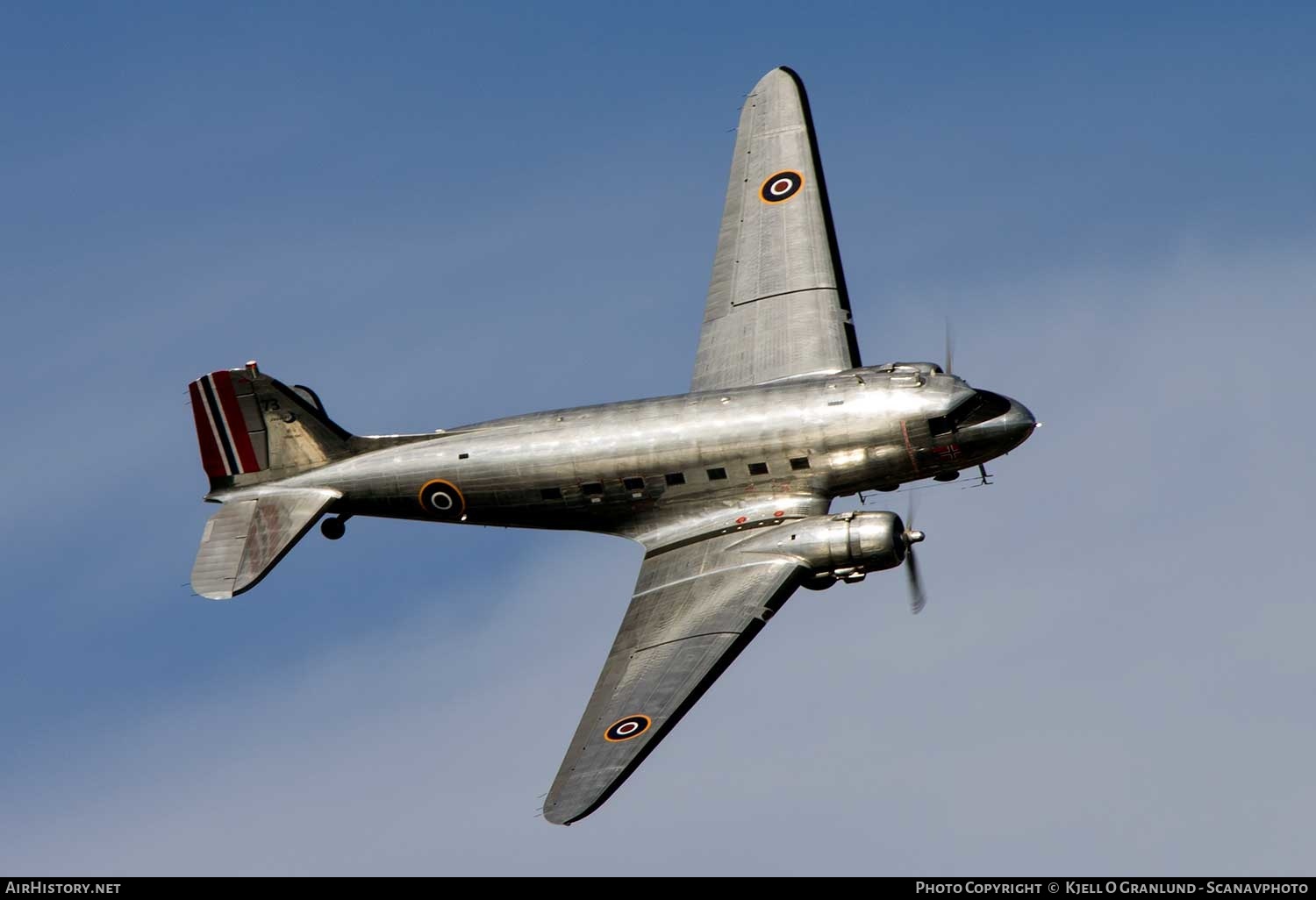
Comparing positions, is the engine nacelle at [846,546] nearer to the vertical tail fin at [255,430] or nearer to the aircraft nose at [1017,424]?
the aircraft nose at [1017,424]

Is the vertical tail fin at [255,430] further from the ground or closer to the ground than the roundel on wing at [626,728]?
further from the ground

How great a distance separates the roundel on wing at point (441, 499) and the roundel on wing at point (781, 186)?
14612 mm

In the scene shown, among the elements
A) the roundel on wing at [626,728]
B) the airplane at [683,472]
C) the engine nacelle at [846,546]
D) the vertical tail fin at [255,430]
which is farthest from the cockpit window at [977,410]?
the vertical tail fin at [255,430]

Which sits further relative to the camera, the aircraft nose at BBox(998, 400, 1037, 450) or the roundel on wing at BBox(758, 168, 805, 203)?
the roundel on wing at BBox(758, 168, 805, 203)

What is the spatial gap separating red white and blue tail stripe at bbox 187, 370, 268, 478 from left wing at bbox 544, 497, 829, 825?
12.3 metres

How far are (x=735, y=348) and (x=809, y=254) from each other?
13.2ft

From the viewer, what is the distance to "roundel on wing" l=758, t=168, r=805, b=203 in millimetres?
60906

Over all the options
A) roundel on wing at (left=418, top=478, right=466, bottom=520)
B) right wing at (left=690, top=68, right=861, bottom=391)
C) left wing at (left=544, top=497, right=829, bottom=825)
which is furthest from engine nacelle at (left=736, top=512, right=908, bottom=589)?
roundel on wing at (left=418, top=478, right=466, bottom=520)

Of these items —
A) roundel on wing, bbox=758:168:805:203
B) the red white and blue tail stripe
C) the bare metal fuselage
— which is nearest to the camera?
the bare metal fuselage

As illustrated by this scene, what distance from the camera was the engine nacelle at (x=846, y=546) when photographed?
163 feet

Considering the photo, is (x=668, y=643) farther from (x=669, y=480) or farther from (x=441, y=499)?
(x=441, y=499)

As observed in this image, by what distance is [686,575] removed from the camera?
5184 centimetres

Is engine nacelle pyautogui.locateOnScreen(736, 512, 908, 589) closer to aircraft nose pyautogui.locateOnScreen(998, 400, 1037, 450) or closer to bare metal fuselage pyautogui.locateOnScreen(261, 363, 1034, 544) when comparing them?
bare metal fuselage pyautogui.locateOnScreen(261, 363, 1034, 544)

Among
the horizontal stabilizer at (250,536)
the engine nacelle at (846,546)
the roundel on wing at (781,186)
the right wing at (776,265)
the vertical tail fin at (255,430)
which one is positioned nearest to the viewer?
the engine nacelle at (846,546)
